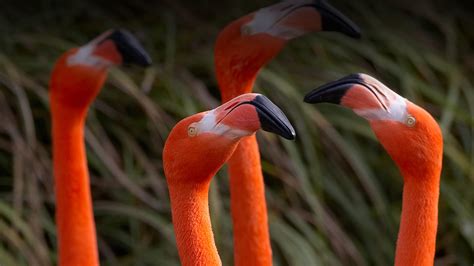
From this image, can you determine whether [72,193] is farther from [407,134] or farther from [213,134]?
[407,134]

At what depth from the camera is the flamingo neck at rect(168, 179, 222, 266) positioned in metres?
2.15

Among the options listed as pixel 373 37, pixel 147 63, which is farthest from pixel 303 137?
pixel 147 63

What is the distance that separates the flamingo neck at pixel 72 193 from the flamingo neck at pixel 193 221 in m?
0.70

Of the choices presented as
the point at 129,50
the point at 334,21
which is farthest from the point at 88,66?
the point at 334,21

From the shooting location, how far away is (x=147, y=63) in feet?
8.88

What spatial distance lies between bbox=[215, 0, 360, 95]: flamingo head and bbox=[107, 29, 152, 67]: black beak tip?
0.20 meters

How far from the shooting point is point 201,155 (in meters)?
2.11

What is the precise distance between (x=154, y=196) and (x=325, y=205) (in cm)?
71

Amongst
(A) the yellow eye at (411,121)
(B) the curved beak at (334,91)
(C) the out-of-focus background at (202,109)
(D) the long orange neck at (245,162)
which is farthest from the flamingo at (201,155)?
(C) the out-of-focus background at (202,109)

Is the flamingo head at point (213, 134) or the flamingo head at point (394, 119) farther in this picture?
the flamingo head at point (394, 119)

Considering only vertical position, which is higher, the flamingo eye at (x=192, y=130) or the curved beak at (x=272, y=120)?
the curved beak at (x=272, y=120)

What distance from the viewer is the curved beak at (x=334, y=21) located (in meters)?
2.50

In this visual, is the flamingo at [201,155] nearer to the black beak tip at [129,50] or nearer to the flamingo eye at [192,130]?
the flamingo eye at [192,130]

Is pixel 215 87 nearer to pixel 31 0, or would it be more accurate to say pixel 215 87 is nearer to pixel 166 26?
pixel 166 26
